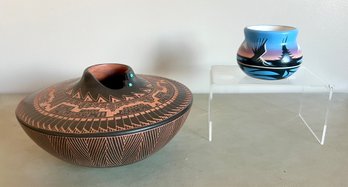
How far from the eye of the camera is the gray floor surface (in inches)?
20.0

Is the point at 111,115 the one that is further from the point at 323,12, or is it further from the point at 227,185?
the point at 323,12

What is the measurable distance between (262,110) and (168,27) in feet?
1.09

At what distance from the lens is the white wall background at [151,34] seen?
831 mm

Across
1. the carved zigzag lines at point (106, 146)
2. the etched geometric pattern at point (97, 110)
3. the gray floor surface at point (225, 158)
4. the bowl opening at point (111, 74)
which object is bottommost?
the gray floor surface at point (225, 158)

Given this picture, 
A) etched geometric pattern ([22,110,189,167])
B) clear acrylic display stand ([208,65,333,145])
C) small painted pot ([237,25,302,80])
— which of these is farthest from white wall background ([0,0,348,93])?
etched geometric pattern ([22,110,189,167])

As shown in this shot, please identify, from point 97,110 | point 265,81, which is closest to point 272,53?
point 265,81

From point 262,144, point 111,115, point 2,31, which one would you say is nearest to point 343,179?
point 262,144

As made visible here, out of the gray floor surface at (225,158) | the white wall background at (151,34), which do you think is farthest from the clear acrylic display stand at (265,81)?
the white wall background at (151,34)

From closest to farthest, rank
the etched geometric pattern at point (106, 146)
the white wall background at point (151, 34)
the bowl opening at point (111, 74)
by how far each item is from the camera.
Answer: the etched geometric pattern at point (106, 146)
the bowl opening at point (111, 74)
the white wall background at point (151, 34)

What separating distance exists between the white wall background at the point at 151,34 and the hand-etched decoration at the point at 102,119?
0.34 m

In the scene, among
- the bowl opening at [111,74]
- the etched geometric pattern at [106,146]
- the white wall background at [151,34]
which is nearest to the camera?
the etched geometric pattern at [106,146]

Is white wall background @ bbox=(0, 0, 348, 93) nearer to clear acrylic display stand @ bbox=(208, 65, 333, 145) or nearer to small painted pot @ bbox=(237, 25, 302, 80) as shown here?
clear acrylic display stand @ bbox=(208, 65, 333, 145)

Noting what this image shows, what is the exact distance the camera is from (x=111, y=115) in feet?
1.49

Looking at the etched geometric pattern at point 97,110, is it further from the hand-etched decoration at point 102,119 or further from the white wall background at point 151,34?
the white wall background at point 151,34
